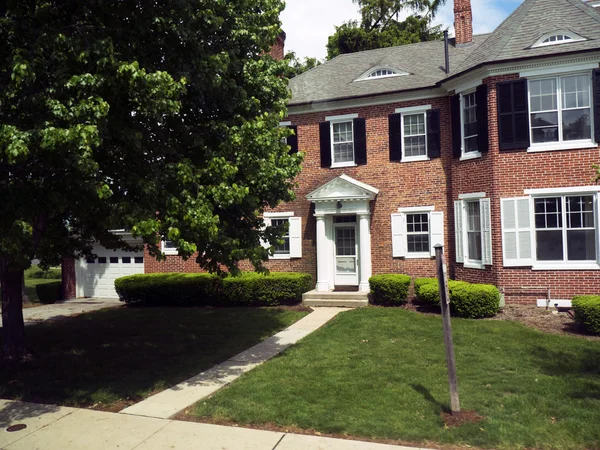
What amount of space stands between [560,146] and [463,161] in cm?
258

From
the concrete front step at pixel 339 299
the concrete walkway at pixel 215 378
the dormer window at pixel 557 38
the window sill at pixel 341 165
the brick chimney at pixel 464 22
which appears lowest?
the concrete walkway at pixel 215 378

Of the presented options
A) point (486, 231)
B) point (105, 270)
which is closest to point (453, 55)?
point (486, 231)

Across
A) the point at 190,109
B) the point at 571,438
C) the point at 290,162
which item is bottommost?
the point at 571,438

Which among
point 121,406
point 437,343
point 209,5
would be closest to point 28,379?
point 121,406

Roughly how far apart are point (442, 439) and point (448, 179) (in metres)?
10.9

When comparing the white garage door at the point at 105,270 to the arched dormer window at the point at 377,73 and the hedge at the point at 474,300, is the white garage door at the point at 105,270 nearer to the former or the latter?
the arched dormer window at the point at 377,73

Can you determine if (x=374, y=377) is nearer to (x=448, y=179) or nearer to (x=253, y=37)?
(x=253, y=37)

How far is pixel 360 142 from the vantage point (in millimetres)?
16406

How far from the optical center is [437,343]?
10133 millimetres

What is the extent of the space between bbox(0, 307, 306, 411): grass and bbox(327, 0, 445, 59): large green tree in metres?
22.1

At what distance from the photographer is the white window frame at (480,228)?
543 inches

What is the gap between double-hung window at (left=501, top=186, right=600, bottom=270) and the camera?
1287 cm

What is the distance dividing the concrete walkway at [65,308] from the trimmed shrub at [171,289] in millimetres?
1021

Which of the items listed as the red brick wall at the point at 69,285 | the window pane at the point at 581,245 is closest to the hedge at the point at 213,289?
the red brick wall at the point at 69,285
